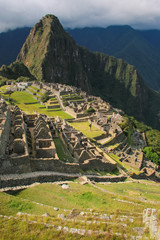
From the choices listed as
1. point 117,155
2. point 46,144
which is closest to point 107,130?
point 117,155

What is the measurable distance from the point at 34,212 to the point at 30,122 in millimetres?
19750

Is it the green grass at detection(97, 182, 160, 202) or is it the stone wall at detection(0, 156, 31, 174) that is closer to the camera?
the stone wall at detection(0, 156, 31, 174)

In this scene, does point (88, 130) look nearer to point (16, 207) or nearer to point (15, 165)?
point (15, 165)

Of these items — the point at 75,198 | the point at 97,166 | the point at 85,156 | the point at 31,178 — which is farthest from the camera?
the point at 97,166

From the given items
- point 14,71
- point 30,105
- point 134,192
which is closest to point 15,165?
point 134,192

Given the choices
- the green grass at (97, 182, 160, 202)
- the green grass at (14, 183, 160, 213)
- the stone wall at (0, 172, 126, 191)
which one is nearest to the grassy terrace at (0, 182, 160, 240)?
the green grass at (14, 183, 160, 213)

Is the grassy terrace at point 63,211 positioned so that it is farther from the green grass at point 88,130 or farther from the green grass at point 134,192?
the green grass at point 88,130

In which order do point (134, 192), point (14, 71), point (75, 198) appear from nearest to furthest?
point (75, 198) → point (134, 192) → point (14, 71)

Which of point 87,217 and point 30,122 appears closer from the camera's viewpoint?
point 87,217

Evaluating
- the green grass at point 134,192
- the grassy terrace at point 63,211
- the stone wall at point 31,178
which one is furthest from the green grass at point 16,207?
the green grass at point 134,192

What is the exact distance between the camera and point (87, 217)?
1079cm

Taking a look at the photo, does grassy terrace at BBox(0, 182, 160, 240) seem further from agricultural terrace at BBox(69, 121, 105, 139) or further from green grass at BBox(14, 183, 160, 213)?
agricultural terrace at BBox(69, 121, 105, 139)

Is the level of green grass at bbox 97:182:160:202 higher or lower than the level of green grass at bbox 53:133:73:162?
lower

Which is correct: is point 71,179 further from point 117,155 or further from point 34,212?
point 117,155
